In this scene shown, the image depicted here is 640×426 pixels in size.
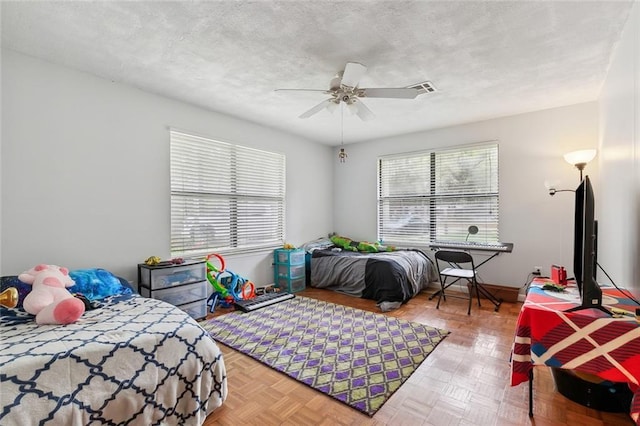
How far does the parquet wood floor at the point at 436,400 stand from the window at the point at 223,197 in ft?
5.79

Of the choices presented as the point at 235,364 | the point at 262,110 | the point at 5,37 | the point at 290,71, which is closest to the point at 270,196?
the point at 262,110

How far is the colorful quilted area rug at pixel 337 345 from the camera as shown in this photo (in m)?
2.06

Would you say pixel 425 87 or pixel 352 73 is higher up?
pixel 425 87

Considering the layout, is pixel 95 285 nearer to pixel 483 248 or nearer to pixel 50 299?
pixel 50 299

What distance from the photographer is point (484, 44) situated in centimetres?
233

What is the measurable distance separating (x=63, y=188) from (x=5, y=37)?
1210 millimetres

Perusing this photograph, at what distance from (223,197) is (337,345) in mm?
2506

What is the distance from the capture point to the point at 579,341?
5.04 feet

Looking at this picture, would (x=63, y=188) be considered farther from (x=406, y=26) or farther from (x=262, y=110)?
(x=406, y=26)

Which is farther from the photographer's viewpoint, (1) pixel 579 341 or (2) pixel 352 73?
(2) pixel 352 73

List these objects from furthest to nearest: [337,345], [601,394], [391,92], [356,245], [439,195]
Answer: [356,245]
[439,195]
[337,345]
[391,92]
[601,394]

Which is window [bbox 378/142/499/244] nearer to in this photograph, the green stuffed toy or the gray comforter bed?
the green stuffed toy

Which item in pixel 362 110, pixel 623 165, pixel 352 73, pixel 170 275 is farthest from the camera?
pixel 170 275

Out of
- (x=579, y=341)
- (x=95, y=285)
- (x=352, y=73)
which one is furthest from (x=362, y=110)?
(x=95, y=285)
